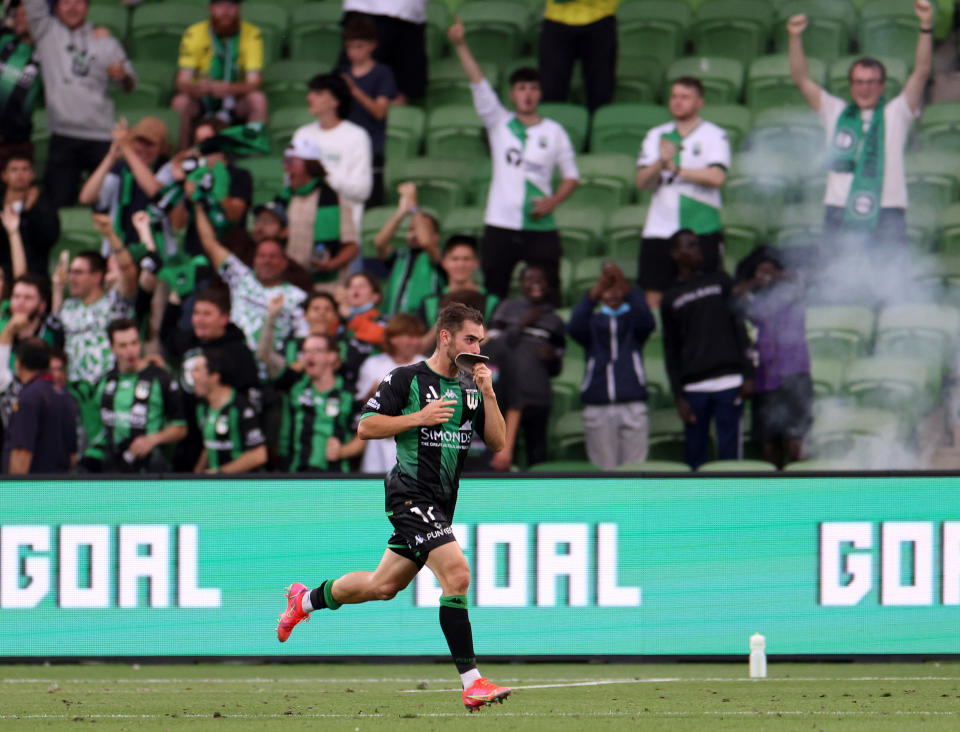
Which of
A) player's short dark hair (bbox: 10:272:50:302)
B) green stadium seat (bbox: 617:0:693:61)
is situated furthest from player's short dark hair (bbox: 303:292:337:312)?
green stadium seat (bbox: 617:0:693:61)

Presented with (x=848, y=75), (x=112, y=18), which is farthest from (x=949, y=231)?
(x=112, y=18)

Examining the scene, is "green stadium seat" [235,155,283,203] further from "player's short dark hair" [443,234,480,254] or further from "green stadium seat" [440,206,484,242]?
"player's short dark hair" [443,234,480,254]

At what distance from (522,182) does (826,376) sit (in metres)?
3.19

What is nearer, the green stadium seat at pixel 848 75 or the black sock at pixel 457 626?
the black sock at pixel 457 626

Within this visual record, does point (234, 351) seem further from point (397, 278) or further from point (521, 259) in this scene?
point (521, 259)

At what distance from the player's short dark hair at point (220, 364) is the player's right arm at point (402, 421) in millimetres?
4189

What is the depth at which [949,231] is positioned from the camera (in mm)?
13297

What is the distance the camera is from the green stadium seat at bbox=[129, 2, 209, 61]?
16719mm

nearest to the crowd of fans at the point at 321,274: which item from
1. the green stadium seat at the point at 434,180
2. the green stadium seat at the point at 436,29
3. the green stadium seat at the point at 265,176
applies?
the green stadium seat at the point at 434,180

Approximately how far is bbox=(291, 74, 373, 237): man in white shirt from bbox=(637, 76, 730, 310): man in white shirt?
250 centimetres

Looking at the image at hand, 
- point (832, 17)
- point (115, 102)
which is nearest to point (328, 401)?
point (115, 102)

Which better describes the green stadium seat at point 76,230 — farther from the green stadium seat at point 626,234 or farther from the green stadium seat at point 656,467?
the green stadium seat at point 656,467

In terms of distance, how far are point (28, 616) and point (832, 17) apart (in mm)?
10241

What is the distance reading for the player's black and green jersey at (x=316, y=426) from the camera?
1094 cm
